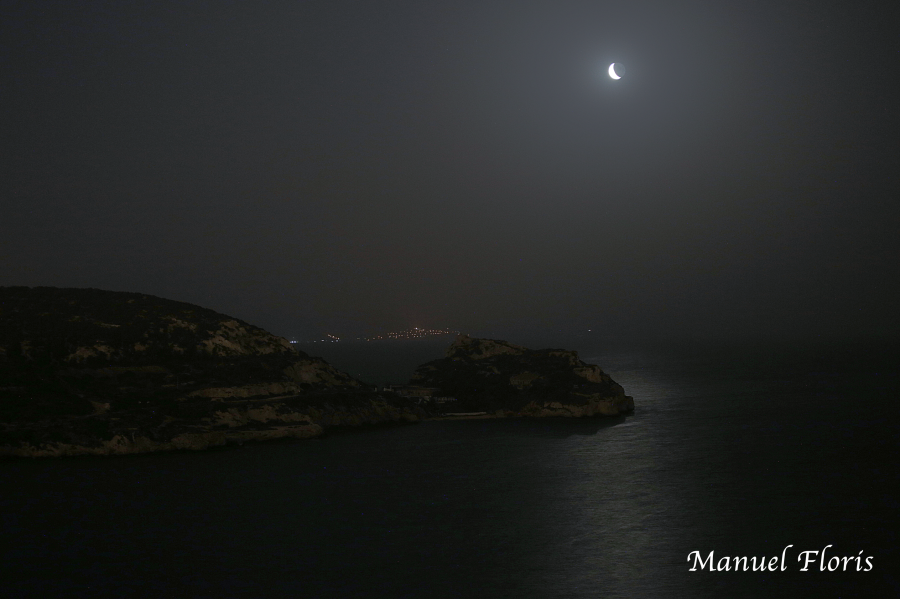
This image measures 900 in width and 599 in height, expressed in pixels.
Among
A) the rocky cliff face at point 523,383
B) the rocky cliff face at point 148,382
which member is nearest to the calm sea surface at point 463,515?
the rocky cliff face at point 148,382

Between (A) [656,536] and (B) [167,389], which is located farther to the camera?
(B) [167,389]

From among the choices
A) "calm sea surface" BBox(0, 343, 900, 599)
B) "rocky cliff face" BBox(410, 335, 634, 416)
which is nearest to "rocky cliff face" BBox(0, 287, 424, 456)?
"calm sea surface" BBox(0, 343, 900, 599)

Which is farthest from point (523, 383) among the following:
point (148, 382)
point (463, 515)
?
point (463, 515)

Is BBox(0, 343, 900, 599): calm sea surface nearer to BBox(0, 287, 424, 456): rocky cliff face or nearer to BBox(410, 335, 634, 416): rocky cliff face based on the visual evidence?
BBox(0, 287, 424, 456): rocky cliff face

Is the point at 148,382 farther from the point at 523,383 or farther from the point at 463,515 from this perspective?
the point at 523,383

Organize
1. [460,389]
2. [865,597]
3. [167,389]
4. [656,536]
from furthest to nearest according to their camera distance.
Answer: [460,389] < [167,389] < [656,536] < [865,597]

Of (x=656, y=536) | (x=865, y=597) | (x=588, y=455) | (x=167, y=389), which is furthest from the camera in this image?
(x=167, y=389)

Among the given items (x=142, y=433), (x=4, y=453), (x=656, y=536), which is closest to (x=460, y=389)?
(x=142, y=433)

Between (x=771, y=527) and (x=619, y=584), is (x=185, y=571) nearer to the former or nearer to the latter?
(x=619, y=584)
